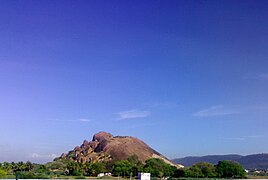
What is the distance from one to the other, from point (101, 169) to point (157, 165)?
16.6m

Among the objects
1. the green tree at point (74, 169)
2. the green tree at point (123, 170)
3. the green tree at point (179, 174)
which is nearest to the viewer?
the green tree at point (74, 169)

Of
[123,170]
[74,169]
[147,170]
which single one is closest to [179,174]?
[147,170]

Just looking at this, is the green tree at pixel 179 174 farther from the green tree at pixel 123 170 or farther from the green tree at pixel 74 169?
the green tree at pixel 74 169

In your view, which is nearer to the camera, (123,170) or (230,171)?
(123,170)

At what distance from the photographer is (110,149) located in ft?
554

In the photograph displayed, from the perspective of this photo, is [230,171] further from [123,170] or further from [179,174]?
[123,170]

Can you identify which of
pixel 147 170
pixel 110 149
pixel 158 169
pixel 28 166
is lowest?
pixel 147 170

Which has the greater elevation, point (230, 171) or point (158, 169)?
point (158, 169)

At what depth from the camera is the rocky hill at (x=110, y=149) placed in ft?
529

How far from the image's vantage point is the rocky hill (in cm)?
16125

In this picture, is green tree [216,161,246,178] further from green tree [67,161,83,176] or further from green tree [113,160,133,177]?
green tree [67,161,83,176]

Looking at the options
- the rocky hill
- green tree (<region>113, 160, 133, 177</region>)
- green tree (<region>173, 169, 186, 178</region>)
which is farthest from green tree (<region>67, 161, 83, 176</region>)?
the rocky hill

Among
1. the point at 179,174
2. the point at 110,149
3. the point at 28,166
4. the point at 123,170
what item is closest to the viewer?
the point at 123,170

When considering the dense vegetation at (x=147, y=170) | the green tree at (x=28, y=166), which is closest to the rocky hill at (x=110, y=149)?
the dense vegetation at (x=147, y=170)
